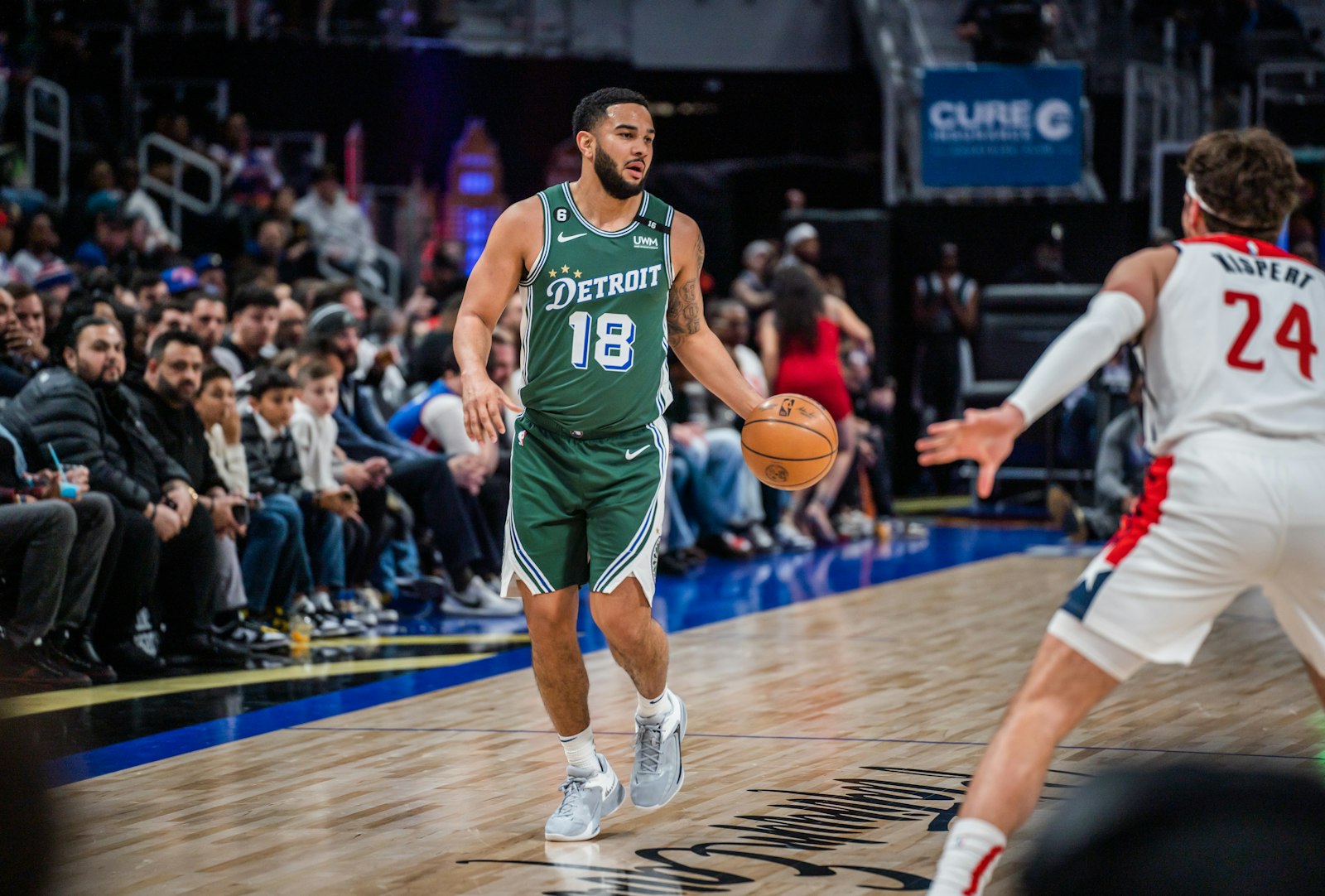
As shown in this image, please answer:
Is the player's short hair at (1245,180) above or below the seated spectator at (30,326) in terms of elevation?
above

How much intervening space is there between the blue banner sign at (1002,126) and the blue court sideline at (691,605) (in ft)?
10.3

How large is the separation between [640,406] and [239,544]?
12.3 feet

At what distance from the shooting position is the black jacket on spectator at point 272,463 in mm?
7711

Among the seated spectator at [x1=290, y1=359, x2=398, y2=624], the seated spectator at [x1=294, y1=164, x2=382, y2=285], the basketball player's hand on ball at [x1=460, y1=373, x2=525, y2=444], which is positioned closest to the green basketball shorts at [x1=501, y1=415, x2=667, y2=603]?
the basketball player's hand on ball at [x1=460, y1=373, x2=525, y2=444]

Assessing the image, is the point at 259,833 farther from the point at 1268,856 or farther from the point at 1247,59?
the point at 1247,59

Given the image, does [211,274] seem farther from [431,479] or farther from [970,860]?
[970,860]

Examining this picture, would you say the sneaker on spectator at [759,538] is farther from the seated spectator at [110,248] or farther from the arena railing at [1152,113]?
the arena railing at [1152,113]

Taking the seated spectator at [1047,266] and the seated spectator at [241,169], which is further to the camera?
the seated spectator at [241,169]

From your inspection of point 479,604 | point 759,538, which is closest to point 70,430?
point 479,604

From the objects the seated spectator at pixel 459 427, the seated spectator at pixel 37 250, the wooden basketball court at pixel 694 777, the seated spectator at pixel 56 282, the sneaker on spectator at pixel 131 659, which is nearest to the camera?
the wooden basketball court at pixel 694 777

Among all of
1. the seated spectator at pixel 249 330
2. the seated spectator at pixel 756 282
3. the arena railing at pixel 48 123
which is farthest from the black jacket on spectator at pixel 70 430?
the seated spectator at pixel 756 282

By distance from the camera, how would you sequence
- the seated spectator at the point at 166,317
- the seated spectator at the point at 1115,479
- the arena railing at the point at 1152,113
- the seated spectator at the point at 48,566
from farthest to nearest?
the arena railing at the point at 1152,113, the seated spectator at the point at 1115,479, the seated spectator at the point at 166,317, the seated spectator at the point at 48,566

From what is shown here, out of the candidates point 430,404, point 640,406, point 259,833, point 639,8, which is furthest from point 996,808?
point 639,8

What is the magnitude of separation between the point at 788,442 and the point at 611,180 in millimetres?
928
